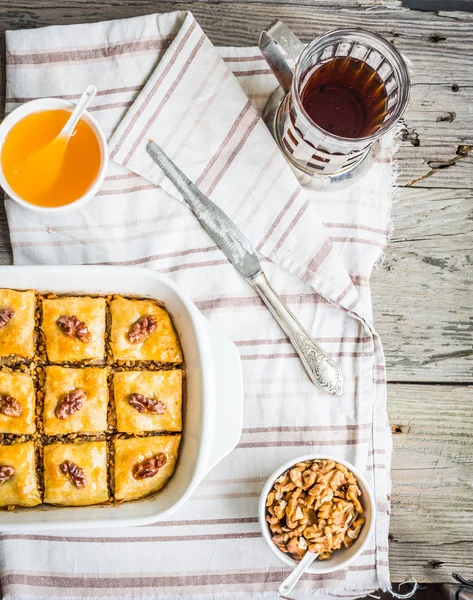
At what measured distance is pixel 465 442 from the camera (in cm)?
218

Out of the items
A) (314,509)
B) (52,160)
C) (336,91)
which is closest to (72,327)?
(52,160)

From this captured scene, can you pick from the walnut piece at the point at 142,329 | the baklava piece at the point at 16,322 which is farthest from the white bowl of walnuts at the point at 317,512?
the baklava piece at the point at 16,322

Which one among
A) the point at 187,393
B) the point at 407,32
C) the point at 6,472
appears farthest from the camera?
the point at 407,32

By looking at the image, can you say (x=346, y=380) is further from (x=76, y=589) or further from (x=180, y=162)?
(x=76, y=589)

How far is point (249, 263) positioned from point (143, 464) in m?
0.73

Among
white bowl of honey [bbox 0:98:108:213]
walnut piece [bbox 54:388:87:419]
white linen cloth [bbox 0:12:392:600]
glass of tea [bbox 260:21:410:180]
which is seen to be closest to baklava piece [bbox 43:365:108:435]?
walnut piece [bbox 54:388:87:419]

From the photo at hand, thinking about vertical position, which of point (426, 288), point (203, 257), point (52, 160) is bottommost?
point (426, 288)

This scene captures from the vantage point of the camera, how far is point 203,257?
205 centimetres

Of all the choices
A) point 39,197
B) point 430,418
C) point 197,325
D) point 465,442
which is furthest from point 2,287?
point 465,442

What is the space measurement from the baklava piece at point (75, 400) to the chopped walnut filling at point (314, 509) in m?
0.60

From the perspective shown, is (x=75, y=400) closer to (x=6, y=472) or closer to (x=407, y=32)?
(x=6, y=472)

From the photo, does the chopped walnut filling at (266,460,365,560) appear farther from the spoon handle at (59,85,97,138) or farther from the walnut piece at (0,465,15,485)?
the spoon handle at (59,85,97,138)

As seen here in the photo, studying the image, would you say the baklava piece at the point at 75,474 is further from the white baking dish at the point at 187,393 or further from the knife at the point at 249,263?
the knife at the point at 249,263

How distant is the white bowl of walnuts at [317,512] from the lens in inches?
72.7
